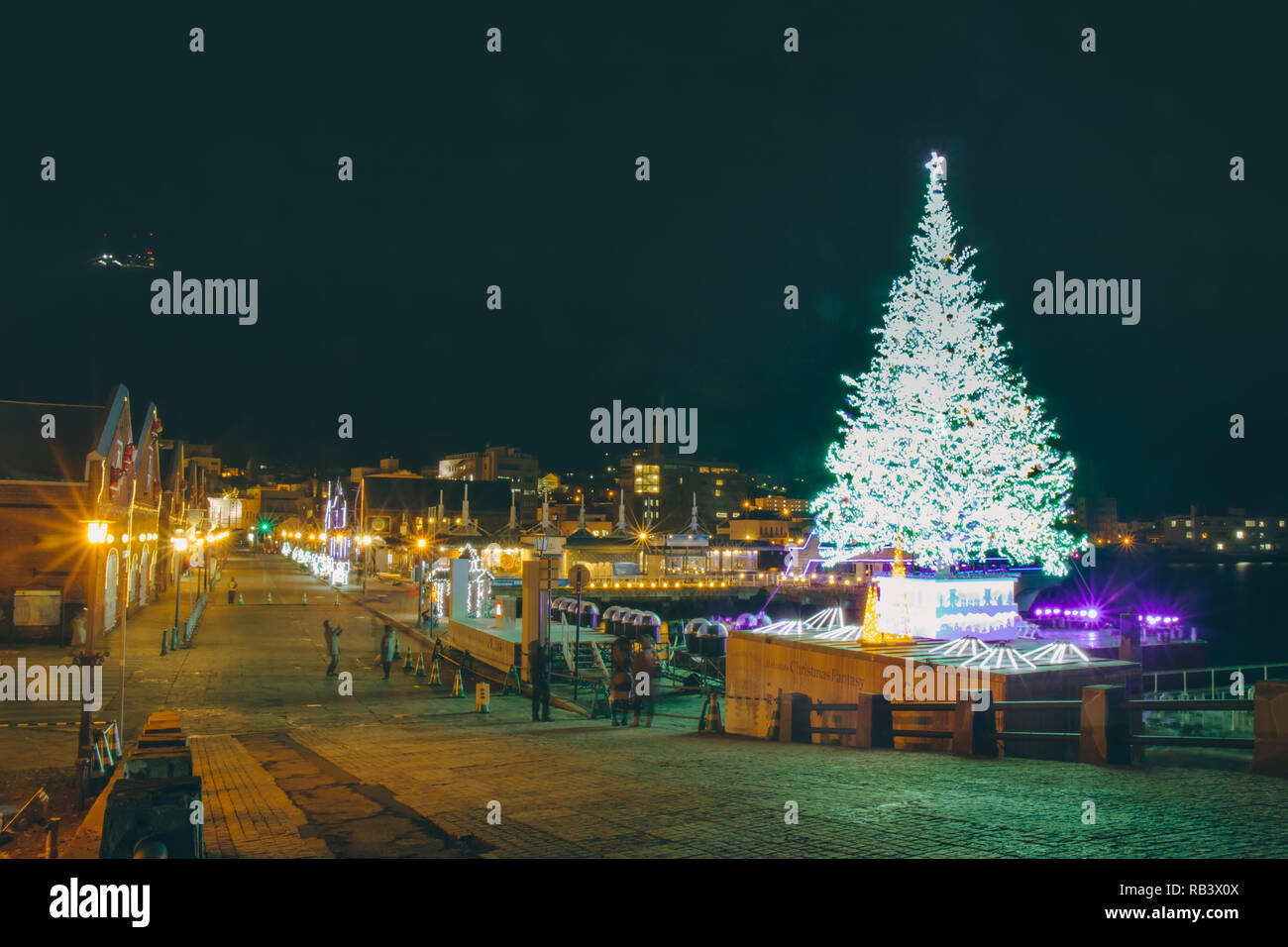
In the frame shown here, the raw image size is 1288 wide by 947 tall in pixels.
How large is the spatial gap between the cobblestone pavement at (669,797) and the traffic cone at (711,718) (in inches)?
24.2

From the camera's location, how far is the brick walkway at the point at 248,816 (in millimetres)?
7883

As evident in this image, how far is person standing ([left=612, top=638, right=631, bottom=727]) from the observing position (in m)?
17.8

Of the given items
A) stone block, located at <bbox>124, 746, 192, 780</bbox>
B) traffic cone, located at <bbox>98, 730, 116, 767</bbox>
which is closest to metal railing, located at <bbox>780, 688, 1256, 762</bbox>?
stone block, located at <bbox>124, 746, 192, 780</bbox>

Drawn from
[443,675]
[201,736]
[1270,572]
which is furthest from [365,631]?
[1270,572]

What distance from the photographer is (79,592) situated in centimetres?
3300

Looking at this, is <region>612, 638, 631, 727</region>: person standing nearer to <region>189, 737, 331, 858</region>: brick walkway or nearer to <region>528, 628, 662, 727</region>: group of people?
<region>528, 628, 662, 727</region>: group of people

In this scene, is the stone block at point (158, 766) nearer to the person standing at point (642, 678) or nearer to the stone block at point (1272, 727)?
the stone block at point (1272, 727)

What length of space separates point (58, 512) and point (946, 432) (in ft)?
96.1

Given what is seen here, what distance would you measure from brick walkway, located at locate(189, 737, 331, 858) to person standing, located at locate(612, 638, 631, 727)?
667cm

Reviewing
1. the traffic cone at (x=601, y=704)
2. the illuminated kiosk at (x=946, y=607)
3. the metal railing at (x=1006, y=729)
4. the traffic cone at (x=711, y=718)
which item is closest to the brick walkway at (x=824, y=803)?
the metal railing at (x=1006, y=729)

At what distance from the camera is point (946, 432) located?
2516 cm

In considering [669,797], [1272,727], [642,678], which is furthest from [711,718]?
[1272,727]

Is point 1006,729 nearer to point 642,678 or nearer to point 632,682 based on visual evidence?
point 642,678

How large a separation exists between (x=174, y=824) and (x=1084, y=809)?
709 cm
